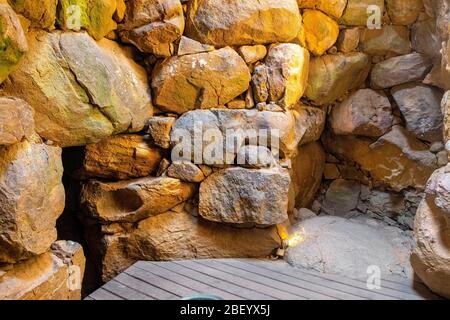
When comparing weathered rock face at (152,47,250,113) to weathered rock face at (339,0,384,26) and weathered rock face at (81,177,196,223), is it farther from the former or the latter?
weathered rock face at (339,0,384,26)

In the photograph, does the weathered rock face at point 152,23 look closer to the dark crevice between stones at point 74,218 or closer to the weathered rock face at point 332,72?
the dark crevice between stones at point 74,218

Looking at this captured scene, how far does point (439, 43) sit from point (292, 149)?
2.25m

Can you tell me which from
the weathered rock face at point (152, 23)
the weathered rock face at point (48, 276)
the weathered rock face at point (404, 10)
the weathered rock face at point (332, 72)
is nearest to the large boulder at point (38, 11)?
the weathered rock face at point (152, 23)

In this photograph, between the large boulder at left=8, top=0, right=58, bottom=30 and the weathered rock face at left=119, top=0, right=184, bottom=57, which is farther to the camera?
the weathered rock face at left=119, top=0, right=184, bottom=57

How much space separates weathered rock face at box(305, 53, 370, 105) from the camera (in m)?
4.81

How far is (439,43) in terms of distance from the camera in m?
4.41

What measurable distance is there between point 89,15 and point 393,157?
4207 millimetres

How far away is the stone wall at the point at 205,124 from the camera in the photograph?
298 cm

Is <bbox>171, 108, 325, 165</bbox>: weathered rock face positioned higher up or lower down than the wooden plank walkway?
higher up

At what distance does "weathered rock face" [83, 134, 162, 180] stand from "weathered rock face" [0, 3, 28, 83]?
57.8 inches

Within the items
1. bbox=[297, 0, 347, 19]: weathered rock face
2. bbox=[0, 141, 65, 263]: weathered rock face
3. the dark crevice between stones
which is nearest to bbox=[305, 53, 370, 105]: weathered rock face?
bbox=[297, 0, 347, 19]: weathered rock face

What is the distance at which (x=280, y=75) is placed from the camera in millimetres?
4141

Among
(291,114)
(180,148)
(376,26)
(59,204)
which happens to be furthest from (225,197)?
(376,26)

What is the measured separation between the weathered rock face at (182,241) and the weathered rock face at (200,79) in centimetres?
135
